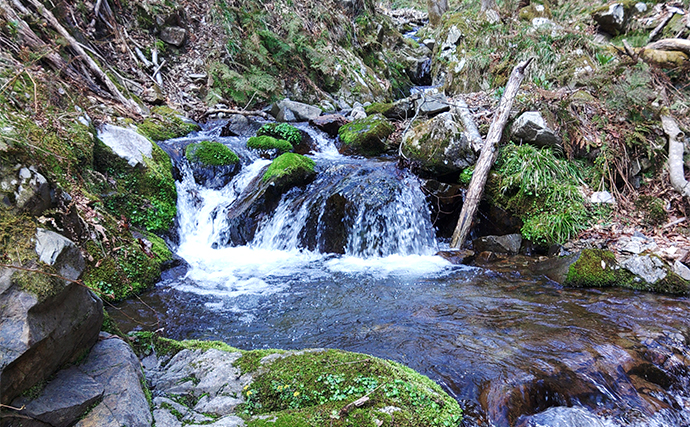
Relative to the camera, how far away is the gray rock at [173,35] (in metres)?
12.2

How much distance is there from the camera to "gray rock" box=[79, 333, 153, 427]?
5.81 ft

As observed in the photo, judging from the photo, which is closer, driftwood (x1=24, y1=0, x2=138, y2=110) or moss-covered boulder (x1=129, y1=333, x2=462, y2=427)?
moss-covered boulder (x1=129, y1=333, x2=462, y2=427)

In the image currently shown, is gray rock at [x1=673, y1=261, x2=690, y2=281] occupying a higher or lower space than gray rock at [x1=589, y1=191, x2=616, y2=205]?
lower

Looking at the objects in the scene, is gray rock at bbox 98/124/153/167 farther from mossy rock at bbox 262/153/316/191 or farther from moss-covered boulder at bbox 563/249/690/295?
moss-covered boulder at bbox 563/249/690/295

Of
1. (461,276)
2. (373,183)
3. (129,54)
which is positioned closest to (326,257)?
(373,183)

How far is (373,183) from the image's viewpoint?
752 centimetres

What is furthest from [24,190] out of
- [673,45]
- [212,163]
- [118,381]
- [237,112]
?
[673,45]

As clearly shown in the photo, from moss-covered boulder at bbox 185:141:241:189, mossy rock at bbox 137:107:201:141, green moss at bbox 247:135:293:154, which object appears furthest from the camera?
green moss at bbox 247:135:293:154

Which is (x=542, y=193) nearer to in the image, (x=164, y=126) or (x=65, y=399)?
(x=65, y=399)

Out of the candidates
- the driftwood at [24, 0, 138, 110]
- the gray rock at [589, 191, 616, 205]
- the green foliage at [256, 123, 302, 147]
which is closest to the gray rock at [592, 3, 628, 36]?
the gray rock at [589, 191, 616, 205]

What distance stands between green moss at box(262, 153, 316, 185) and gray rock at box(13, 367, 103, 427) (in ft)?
18.8

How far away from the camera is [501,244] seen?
648 centimetres

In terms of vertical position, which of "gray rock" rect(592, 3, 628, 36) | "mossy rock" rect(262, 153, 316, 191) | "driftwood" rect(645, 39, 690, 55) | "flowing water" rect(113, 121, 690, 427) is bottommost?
"flowing water" rect(113, 121, 690, 427)

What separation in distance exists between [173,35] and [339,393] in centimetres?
1421
